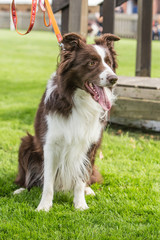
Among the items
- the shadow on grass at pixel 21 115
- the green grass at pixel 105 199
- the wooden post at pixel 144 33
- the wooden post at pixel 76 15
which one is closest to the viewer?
the green grass at pixel 105 199

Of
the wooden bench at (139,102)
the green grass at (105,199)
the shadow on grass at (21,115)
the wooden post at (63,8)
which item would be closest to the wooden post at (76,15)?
the wooden post at (63,8)

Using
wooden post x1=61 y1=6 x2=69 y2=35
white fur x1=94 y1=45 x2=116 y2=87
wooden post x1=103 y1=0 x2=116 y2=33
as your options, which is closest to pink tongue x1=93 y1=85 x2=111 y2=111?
white fur x1=94 y1=45 x2=116 y2=87

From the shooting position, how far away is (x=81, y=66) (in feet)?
9.72

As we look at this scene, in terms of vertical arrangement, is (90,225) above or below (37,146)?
below

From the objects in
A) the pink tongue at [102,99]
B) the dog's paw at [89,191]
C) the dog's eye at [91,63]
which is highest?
the dog's eye at [91,63]

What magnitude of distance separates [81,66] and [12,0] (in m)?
1.27

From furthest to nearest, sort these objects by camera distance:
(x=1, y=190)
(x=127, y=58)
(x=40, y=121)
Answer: (x=127, y=58) → (x=1, y=190) → (x=40, y=121)

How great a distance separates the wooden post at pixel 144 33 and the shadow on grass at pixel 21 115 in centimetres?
223

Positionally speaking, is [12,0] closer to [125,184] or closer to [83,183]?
[83,183]

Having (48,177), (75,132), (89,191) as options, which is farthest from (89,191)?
(75,132)

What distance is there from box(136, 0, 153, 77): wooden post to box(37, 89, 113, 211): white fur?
3.32 m

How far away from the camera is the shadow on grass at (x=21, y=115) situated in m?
6.38

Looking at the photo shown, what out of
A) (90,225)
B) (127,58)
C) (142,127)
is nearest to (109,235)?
(90,225)

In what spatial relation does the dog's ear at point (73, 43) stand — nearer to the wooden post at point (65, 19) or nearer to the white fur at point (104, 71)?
the white fur at point (104, 71)
